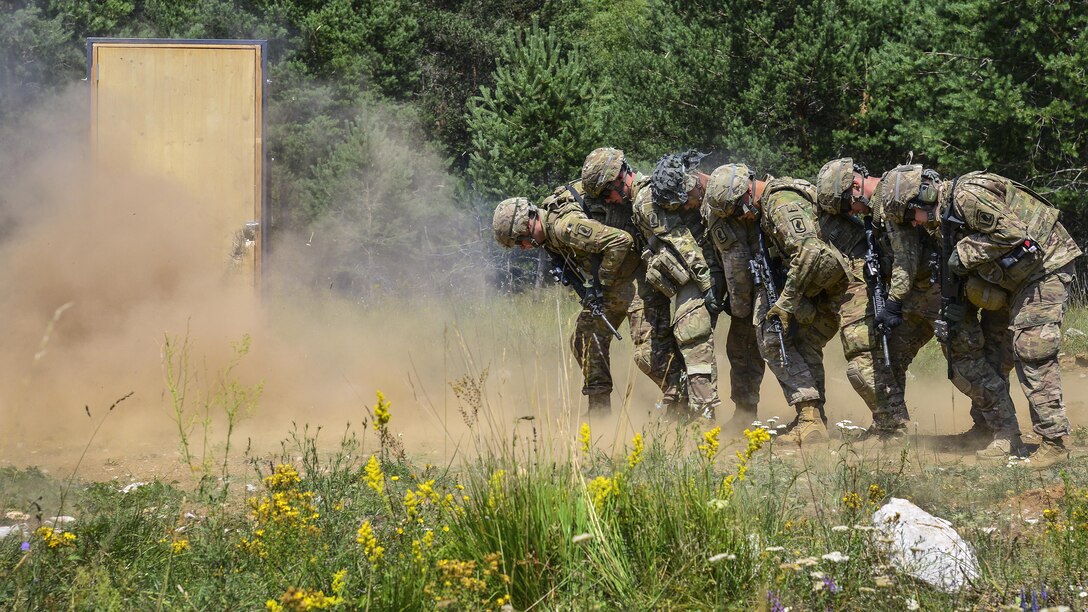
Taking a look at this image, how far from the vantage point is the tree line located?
1486 cm

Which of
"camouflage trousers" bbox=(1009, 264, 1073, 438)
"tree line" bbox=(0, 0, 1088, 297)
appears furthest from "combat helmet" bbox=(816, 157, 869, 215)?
"tree line" bbox=(0, 0, 1088, 297)

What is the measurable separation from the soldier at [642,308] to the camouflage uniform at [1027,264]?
2662mm

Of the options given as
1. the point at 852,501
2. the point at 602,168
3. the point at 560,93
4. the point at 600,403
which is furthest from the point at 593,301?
the point at 560,93

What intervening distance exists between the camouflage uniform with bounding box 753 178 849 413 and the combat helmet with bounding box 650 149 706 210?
0.64m

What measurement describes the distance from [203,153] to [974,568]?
9.49 metres

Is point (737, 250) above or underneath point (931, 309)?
above

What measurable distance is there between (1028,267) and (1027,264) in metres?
0.03

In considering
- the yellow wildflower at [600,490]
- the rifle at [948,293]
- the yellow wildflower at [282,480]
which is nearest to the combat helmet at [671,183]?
the rifle at [948,293]

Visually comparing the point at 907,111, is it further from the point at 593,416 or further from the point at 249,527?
the point at 249,527

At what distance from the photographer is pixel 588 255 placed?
9.62 meters

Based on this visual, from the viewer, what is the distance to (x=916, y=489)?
20.4ft

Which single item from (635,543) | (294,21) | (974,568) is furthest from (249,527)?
(294,21)

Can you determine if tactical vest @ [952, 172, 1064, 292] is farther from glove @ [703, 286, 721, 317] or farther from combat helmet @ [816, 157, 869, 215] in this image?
glove @ [703, 286, 721, 317]

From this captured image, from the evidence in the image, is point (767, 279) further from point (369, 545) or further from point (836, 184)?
point (369, 545)
